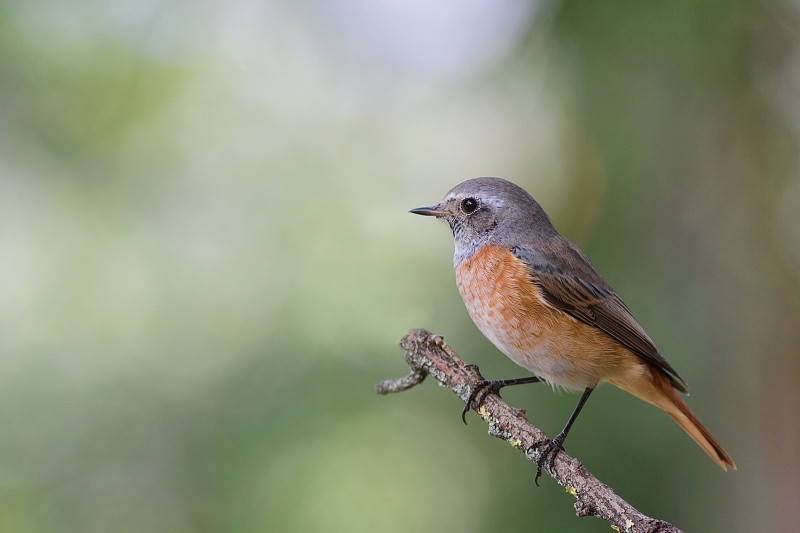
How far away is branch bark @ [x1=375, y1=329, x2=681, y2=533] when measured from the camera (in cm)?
267

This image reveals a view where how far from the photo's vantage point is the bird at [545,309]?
11.9 feet

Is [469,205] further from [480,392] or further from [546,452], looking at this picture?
[546,452]

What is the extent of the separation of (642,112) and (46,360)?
5.73m

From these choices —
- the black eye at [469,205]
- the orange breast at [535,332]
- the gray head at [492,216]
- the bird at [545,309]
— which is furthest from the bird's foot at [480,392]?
the black eye at [469,205]

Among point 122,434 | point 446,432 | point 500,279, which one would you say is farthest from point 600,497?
point 122,434

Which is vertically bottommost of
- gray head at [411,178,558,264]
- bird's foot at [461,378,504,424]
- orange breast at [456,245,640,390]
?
bird's foot at [461,378,504,424]


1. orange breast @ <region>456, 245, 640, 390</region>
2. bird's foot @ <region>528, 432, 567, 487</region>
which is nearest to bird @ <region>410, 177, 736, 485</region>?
orange breast @ <region>456, 245, 640, 390</region>

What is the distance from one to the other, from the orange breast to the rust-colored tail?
25cm

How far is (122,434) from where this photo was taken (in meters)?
5.67

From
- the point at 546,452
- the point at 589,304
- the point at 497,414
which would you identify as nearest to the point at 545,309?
the point at 589,304

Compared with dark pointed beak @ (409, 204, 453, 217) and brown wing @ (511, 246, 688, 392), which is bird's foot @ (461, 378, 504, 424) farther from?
dark pointed beak @ (409, 204, 453, 217)

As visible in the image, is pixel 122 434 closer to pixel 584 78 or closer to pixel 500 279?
pixel 500 279

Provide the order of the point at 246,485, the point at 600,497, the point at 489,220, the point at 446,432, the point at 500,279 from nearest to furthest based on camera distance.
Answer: the point at 600,497, the point at 500,279, the point at 489,220, the point at 246,485, the point at 446,432

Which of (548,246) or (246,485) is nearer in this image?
(548,246)
